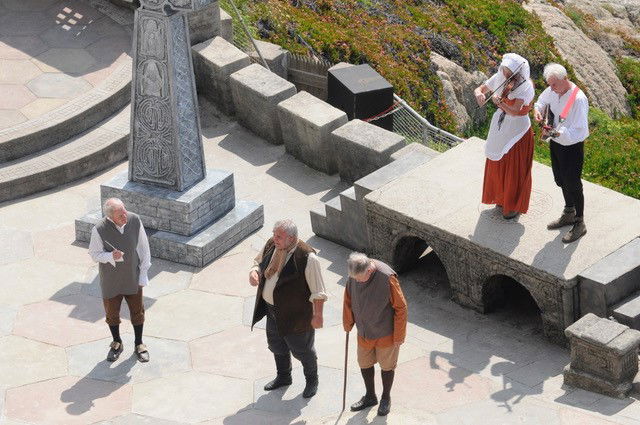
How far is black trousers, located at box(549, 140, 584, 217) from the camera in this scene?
10758mm

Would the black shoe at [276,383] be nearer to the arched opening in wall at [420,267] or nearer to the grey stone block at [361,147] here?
the arched opening in wall at [420,267]

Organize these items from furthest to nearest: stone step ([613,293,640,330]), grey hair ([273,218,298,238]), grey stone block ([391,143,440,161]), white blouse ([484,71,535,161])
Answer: grey stone block ([391,143,440,161]), white blouse ([484,71,535,161]), stone step ([613,293,640,330]), grey hair ([273,218,298,238])

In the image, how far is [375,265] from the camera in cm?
914

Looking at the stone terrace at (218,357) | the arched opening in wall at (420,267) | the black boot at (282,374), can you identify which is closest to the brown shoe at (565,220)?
the stone terrace at (218,357)

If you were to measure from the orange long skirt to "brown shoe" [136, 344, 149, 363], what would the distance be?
3323 mm

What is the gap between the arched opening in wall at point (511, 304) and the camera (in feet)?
36.7

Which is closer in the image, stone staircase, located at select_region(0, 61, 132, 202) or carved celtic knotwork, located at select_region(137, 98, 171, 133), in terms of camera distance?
carved celtic knotwork, located at select_region(137, 98, 171, 133)

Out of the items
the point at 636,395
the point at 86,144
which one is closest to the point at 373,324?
the point at 636,395

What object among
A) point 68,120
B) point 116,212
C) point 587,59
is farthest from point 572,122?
point 587,59

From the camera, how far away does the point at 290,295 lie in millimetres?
9555

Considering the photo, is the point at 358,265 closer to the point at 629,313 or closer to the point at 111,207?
the point at 111,207

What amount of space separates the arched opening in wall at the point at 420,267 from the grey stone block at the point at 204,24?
4.59 meters

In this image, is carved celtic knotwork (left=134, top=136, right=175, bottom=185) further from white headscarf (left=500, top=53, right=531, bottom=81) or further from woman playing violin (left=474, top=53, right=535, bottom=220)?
white headscarf (left=500, top=53, right=531, bottom=81)

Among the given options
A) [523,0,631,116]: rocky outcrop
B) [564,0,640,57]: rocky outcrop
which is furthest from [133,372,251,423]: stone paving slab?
[564,0,640,57]: rocky outcrop
